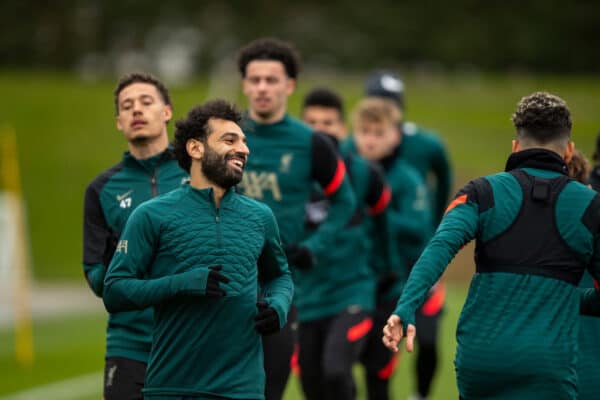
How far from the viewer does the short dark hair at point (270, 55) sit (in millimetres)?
8719

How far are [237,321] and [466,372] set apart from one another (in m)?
1.17

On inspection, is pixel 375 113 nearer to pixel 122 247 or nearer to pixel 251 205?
pixel 251 205

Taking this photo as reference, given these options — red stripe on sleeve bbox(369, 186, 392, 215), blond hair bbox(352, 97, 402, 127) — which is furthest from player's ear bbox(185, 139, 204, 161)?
blond hair bbox(352, 97, 402, 127)

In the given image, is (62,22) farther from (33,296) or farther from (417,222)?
(417,222)

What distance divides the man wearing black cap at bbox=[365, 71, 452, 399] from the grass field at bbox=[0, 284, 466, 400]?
1185mm

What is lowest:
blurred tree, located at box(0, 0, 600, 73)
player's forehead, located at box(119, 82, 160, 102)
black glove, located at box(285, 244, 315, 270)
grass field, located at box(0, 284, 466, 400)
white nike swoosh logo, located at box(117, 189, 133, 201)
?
grass field, located at box(0, 284, 466, 400)

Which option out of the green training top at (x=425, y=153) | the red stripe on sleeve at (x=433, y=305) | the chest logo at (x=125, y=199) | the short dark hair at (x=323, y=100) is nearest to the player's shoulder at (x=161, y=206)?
the chest logo at (x=125, y=199)

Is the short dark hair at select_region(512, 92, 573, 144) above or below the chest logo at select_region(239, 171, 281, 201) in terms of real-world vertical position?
above

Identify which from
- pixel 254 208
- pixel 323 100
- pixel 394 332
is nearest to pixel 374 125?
pixel 323 100

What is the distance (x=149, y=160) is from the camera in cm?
733

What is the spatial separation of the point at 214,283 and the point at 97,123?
36.6 metres

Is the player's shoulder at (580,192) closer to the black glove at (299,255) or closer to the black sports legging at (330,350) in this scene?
the black glove at (299,255)

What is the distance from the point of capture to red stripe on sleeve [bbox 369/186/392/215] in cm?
1023

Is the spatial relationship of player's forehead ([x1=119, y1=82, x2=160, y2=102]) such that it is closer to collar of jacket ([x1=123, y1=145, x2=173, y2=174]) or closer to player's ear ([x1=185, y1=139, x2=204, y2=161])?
collar of jacket ([x1=123, y1=145, x2=173, y2=174])
